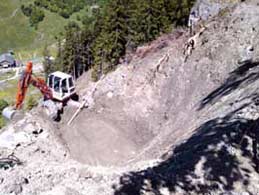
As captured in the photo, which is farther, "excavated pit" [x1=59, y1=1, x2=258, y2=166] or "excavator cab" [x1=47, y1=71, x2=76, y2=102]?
Result: "excavator cab" [x1=47, y1=71, x2=76, y2=102]

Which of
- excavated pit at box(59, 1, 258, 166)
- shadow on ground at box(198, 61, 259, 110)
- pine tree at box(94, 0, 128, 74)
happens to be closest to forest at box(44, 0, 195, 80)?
pine tree at box(94, 0, 128, 74)

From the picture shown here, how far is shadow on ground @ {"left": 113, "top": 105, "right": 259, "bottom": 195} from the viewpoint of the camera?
1312 centimetres

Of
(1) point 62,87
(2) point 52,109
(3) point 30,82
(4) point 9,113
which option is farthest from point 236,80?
(4) point 9,113

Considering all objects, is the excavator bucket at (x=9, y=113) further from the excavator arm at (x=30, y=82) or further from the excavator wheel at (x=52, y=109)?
the excavator wheel at (x=52, y=109)

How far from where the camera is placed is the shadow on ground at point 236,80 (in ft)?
76.2

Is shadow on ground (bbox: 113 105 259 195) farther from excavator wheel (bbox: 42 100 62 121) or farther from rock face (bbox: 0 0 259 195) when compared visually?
excavator wheel (bbox: 42 100 62 121)

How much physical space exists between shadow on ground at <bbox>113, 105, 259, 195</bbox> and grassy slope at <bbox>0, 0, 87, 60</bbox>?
13714 centimetres

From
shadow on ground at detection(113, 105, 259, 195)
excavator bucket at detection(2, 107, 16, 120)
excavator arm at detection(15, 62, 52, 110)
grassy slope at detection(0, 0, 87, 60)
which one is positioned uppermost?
shadow on ground at detection(113, 105, 259, 195)

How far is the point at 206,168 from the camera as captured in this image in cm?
1370

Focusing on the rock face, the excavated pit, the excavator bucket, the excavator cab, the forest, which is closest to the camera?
the rock face

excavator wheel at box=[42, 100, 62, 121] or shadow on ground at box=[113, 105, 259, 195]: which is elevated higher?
shadow on ground at box=[113, 105, 259, 195]

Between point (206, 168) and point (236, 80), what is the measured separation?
11.8 m

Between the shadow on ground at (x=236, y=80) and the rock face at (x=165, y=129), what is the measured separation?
8 centimetres

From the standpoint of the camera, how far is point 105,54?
51625 mm
